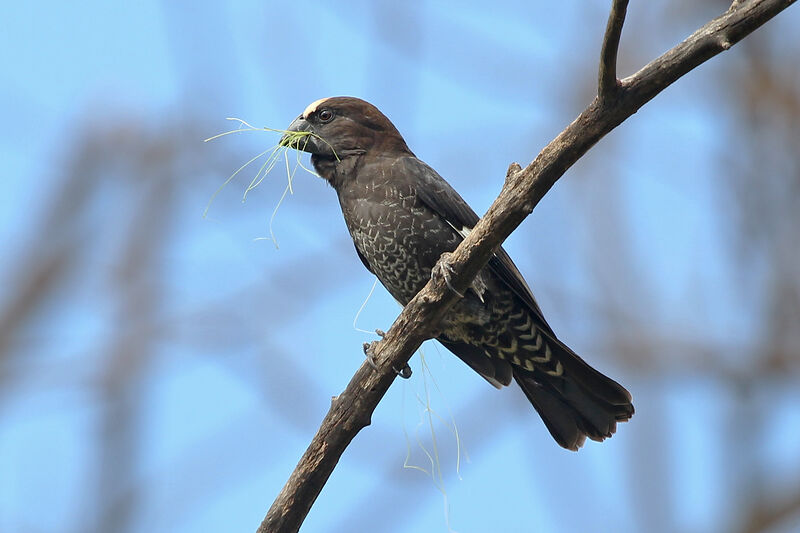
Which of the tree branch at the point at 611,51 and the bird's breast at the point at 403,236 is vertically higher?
the bird's breast at the point at 403,236

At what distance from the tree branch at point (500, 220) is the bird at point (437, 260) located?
2.98 feet

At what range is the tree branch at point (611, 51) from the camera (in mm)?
3371

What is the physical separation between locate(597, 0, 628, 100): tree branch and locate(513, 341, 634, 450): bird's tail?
2084 mm

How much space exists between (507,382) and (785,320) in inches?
78.6

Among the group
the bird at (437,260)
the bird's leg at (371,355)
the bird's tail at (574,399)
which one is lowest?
the bird's leg at (371,355)

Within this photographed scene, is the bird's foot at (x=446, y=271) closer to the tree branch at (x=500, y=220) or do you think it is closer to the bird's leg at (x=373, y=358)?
the tree branch at (x=500, y=220)

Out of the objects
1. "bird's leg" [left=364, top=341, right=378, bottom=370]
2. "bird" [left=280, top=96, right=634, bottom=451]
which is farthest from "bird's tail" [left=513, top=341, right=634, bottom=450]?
"bird's leg" [left=364, top=341, right=378, bottom=370]

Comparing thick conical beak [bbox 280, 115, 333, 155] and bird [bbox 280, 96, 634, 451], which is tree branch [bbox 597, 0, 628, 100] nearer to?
bird [bbox 280, 96, 634, 451]

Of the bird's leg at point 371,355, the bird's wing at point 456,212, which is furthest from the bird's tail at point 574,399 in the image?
the bird's leg at point 371,355

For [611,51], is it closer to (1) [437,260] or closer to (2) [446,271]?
(2) [446,271]

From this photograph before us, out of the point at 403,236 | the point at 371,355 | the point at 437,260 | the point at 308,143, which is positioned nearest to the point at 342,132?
the point at 308,143

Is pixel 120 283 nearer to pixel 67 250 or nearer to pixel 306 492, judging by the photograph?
pixel 67 250

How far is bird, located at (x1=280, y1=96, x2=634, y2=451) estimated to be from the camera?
523 centimetres

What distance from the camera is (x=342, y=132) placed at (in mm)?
5734
